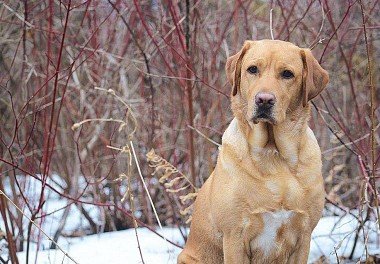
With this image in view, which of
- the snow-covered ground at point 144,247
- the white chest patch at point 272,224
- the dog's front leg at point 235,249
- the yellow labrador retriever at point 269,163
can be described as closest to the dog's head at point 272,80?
the yellow labrador retriever at point 269,163

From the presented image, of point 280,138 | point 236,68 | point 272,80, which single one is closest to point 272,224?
point 280,138

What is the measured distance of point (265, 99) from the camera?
3.74 metres

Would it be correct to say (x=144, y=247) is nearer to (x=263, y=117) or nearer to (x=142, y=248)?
(x=142, y=248)

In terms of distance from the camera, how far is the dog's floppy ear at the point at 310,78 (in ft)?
12.9

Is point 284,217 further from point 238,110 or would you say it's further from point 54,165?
point 54,165

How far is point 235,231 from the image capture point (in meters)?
3.92

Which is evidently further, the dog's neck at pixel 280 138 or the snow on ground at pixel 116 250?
the snow on ground at pixel 116 250

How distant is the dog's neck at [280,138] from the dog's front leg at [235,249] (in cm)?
41

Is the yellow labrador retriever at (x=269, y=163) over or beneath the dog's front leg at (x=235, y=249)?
over

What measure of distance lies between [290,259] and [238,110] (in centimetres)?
77

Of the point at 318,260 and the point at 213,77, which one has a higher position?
the point at 213,77

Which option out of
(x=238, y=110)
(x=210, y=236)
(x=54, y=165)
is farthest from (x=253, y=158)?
(x=54, y=165)

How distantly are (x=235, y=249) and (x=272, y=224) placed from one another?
8.5 inches

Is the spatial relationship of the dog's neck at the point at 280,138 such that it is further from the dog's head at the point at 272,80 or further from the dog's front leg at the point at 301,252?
the dog's front leg at the point at 301,252
